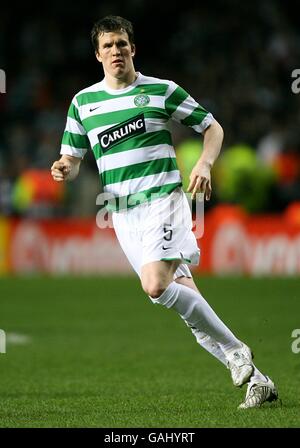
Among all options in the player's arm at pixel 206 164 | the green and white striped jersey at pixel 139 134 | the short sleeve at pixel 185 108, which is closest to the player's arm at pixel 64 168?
the green and white striped jersey at pixel 139 134

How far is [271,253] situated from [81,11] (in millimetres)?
8092

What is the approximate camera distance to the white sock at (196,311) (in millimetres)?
6254

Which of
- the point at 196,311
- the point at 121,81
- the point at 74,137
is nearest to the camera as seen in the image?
the point at 196,311

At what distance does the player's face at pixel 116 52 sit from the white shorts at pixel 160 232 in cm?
77

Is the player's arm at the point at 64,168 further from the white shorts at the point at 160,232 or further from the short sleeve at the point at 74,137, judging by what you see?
the white shorts at the point at 160,232

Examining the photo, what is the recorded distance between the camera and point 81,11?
21922 mm

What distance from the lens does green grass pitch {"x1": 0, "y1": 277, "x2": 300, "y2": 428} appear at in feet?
20.0

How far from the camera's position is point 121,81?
6.56 m

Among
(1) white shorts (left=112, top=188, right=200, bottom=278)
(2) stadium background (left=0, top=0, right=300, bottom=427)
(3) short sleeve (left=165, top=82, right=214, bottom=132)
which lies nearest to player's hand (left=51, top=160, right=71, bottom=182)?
(1) white shorts (left=112, top=188, right=200, bottom=278)

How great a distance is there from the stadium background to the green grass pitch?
0.03 meters

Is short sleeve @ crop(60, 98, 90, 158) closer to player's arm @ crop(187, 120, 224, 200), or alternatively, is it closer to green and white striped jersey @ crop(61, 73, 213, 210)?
green and white striped jersey @ crop(61, 73, 213, 210)

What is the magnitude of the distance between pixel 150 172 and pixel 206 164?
1.24ft

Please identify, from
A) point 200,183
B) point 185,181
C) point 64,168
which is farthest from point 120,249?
point 200,183

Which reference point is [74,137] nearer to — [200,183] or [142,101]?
[142,101]
